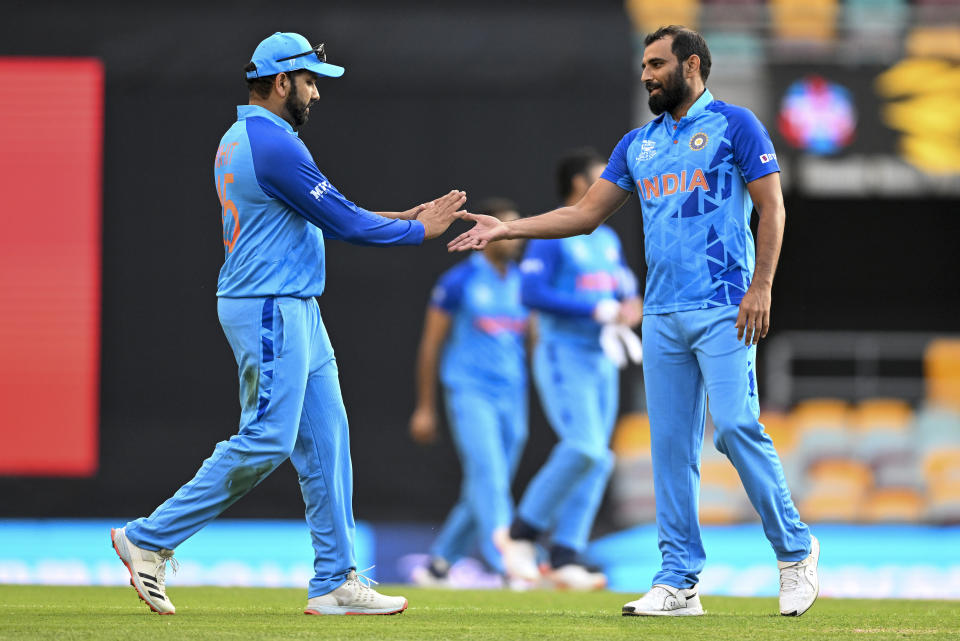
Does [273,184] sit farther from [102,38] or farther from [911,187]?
[911,187]

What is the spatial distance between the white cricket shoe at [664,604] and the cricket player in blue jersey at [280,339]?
0.77 m

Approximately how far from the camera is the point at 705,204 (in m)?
4.77

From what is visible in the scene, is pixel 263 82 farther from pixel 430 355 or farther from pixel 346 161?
pixel 346 161

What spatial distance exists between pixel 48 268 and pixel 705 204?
6.99 m

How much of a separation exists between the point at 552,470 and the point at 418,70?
438cm

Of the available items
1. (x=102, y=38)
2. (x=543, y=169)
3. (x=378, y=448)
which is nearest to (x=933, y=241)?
(x=543, y=169)

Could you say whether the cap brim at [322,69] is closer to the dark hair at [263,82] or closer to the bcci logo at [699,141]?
the dark hair at [263,82]

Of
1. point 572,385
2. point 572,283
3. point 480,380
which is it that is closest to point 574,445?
point 572,385

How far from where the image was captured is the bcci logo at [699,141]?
4.79m

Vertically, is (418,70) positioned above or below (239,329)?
above

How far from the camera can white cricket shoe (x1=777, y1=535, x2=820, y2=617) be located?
475 centimetres

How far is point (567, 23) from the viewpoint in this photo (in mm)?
10930

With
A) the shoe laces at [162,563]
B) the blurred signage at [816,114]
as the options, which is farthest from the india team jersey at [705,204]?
the blurred signage at [816,114]

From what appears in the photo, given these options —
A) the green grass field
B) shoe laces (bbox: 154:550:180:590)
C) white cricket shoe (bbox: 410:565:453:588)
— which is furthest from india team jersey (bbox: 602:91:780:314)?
white cricket shoe (bbox: 410:565:453:588)
